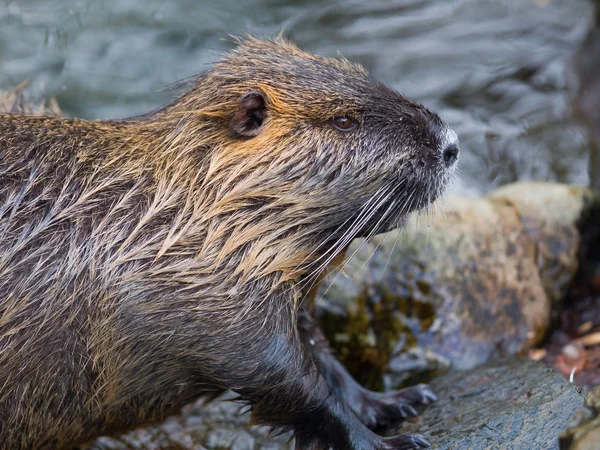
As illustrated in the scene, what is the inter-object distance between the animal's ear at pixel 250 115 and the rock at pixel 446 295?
1064 millimetres

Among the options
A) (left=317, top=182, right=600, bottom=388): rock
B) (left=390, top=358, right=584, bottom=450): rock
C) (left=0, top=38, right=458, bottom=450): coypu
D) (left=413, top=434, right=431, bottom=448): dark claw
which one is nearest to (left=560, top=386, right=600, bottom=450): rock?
(left=390, top=358, right=584, bottom=450): rock

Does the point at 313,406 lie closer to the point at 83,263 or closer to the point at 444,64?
the point at 83,263

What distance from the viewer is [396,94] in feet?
11.4

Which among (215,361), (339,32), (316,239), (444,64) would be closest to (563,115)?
(444,64)

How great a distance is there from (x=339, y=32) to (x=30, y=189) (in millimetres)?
5240

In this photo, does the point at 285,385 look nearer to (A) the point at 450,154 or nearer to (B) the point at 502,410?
(B) the point at 502,410

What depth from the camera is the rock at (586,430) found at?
259cm

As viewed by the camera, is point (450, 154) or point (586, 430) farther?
point (450, 154)

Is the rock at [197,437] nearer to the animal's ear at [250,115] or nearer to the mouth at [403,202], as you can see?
the mouth at [403,202]

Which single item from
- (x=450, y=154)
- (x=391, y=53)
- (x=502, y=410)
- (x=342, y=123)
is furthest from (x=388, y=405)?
(x=391, y=53)

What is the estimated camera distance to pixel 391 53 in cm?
775

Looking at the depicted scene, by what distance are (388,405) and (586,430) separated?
132cm

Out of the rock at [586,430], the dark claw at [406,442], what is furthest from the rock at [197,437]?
the rock at [586,430]

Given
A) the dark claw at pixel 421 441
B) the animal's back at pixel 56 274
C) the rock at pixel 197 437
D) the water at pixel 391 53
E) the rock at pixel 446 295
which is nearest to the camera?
the animal's back at pixel 56 274
